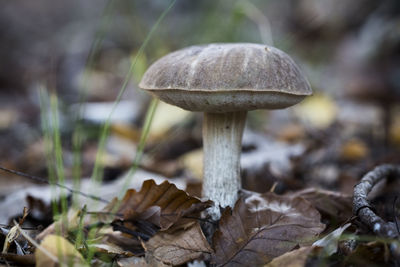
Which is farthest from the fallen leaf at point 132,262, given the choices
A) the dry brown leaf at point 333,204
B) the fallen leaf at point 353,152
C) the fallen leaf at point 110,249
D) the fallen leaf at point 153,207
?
the fallen leaf at point 353,152

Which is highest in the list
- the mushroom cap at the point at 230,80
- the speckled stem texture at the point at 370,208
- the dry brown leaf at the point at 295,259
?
the mushroom cap at the point at 230,80

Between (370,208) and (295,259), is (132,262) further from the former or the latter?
(370,208)

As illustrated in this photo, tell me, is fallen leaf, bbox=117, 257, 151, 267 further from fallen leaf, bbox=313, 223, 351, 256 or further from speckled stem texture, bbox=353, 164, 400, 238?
speckled stem texture, bbox=353, 164, 400, 238

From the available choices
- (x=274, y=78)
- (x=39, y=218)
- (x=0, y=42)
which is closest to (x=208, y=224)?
(x=274, y=78)

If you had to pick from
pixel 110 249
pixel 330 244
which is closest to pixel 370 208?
pixel 330 244

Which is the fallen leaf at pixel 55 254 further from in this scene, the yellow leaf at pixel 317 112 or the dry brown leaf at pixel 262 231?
the yellow leaf at pixel 317 112

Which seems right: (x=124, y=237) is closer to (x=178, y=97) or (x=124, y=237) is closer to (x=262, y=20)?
(x=178, y=97)

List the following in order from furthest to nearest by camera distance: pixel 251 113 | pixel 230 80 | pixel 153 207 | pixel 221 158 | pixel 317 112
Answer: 1. pixel 317 112
2. pixel 251 113
3. pixel 221 158
4. pixel 153 207
5. pixel 230 80
